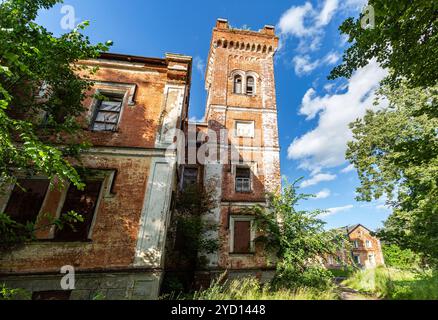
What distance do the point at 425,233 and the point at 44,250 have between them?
19931mm

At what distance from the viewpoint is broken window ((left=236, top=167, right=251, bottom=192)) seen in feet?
43.2

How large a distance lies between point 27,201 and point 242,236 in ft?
31.9

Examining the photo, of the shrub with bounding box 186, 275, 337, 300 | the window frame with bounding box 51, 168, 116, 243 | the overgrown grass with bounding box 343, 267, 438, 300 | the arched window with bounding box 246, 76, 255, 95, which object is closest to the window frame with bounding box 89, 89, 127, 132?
the window frame with bounding box 51, 168, 116, 243

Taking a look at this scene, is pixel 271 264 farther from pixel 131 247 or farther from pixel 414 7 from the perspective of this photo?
pixel 414 7

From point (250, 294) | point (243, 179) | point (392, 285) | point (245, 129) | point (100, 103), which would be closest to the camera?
point (250, 294)

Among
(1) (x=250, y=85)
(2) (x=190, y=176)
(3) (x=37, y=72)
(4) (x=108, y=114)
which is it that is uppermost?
(1) (x=250, y=85)

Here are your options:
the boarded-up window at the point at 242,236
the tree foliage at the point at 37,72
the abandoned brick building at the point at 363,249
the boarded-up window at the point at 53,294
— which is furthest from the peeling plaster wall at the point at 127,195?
the abandoned brick building at the point at 363,249

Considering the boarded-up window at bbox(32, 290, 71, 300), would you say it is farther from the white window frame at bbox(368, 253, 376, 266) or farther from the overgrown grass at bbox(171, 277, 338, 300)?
the white window frame at bbox(368, 253, 376, 266)

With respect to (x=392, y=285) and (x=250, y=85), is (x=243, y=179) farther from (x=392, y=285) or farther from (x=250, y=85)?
(x=392, y=285)

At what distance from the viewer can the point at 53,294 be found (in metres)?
5.43

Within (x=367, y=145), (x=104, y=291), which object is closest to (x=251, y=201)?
(x=104, y=291)

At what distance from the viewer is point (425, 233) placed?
513 inches

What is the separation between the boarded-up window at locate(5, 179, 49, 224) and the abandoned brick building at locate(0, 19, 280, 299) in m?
0.03

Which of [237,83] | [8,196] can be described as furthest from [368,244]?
[8,196]
